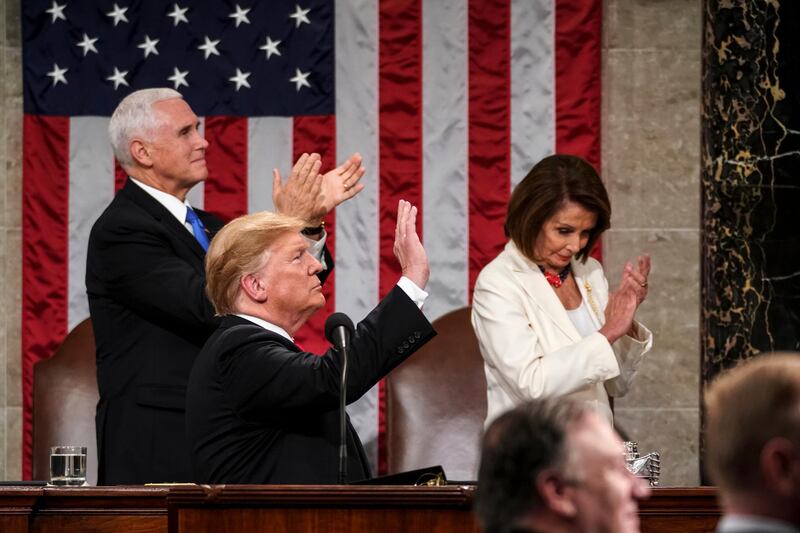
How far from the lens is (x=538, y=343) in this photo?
4426mm

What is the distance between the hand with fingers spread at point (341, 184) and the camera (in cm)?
425

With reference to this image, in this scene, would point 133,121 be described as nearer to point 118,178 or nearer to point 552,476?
point 118,178

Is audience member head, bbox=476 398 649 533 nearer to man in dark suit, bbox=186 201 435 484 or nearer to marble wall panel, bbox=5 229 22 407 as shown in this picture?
man in dark suit, bbox=186 201 435 484

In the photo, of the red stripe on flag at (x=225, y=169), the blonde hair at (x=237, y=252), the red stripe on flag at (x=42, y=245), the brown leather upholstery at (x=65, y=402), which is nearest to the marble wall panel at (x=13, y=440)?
the red stripe on flag at (x=42, y=245)

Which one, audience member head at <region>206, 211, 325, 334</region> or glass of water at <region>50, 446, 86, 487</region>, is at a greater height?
audience member head at <region>206, 211, 325, 334</region>

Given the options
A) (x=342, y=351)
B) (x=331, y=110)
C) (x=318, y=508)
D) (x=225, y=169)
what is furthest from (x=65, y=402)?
(x=318, y=508)

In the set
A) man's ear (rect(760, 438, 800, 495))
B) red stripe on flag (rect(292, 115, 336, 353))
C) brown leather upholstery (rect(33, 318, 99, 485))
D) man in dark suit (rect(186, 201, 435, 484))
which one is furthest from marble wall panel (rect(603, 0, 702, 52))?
man's ear (rect(760, 438, 800, 495))

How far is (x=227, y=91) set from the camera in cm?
621

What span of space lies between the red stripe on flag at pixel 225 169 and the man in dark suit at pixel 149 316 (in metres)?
1.46

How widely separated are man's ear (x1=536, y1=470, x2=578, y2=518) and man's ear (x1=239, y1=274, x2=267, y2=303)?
5.89 feet

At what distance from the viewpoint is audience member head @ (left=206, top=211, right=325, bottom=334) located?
3506mm

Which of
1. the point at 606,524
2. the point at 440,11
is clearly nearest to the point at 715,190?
the point at 440,11

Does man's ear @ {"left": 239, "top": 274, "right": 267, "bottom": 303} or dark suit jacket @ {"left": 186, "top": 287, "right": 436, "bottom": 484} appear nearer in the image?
dark suit jacket @ {"left": 186, "top": 287, "right": 436, "bottom": 484}

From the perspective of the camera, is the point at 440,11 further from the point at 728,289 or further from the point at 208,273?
A: the point at 208,273
